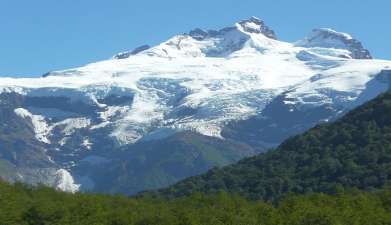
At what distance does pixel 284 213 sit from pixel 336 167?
6703 cm

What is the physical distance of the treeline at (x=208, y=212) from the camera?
125000mm

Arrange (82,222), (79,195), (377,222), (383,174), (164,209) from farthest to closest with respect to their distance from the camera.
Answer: (383,174)
(79,195)
(164,209)
(82,222)
(377,222)

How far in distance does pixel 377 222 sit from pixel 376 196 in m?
26.7

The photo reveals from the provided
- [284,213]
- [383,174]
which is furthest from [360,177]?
[284,213]

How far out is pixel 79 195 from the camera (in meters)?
166

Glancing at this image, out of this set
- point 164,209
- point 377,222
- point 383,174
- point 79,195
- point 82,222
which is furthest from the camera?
point 383,174

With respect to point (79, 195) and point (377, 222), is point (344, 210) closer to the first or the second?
point (377, 222)

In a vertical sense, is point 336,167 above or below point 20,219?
above

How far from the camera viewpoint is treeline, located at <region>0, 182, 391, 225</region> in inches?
4921

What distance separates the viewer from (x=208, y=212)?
13738 cm

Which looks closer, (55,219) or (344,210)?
(344,210)

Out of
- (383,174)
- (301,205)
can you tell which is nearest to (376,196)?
(301,205)

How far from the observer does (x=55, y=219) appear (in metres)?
137

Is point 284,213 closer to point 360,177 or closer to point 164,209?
point 164,209
